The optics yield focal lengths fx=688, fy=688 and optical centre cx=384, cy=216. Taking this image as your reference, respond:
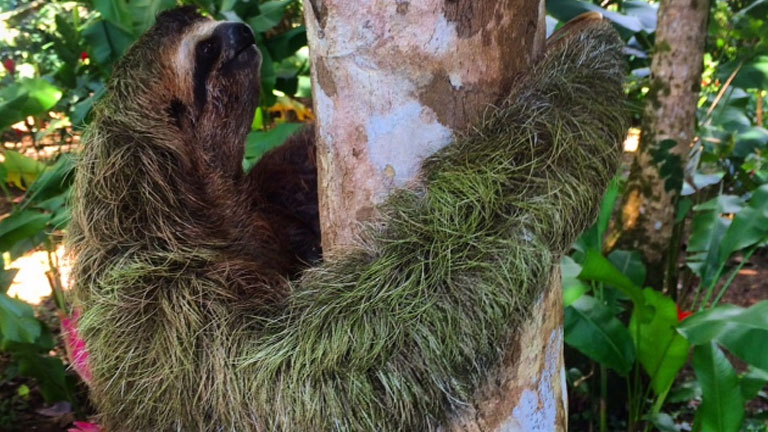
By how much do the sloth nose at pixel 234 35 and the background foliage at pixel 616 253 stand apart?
79 cm

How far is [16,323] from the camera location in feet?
13.0

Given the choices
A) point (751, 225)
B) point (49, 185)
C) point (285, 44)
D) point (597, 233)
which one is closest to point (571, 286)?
point (597, 233)

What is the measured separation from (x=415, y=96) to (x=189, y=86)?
946 mm

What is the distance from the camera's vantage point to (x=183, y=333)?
215cm

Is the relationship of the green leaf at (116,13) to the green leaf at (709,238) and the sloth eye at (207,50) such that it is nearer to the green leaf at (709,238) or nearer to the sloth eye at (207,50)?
the sloth eye at (207,50)

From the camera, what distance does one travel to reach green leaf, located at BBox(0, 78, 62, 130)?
13.3ft

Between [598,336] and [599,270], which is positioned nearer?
[599,270]

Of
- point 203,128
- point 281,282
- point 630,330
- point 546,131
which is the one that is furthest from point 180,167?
point 630,330

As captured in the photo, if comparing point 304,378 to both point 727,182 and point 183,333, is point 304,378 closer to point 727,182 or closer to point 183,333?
point 183,333

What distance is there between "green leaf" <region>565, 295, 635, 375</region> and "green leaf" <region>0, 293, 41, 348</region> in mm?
3068

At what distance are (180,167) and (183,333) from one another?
1.93ft

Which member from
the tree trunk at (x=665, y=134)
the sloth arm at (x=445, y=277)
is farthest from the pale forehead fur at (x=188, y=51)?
the tree trunk at (x=665, y=134)

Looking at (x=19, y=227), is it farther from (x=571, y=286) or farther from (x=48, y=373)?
(x=571, y=286)

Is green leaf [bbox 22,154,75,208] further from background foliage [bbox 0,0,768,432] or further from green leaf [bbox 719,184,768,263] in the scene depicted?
green leaf [bbox 719,184,768,263]
